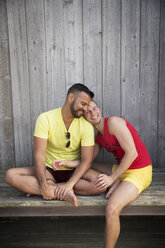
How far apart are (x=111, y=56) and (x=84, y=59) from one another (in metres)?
0.30

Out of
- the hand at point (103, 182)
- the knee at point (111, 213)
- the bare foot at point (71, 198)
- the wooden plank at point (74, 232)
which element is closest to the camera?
the knee at point (111, 213)

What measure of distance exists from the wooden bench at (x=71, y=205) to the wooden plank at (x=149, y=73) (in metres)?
0.77

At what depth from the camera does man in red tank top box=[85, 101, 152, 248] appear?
1.96 meters

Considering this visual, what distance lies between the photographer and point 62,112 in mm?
2383

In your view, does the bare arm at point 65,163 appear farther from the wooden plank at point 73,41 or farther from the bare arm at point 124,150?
the wooden plank at point 73,41

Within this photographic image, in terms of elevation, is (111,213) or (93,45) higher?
(93,45)

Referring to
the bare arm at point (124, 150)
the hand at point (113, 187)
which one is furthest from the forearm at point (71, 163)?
the hand at point (113, 187)

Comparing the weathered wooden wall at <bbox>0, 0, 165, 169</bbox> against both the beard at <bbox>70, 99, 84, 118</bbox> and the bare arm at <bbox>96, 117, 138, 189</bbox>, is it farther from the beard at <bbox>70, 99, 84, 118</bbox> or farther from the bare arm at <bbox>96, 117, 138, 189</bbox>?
the bare arm at <bbox>96, 117, 138, 189</bbox>

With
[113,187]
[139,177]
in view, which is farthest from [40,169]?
[139,177]

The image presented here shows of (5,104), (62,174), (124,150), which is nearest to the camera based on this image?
(124,150)

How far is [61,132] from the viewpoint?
2.35 m

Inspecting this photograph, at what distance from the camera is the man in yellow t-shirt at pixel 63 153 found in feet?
7.18

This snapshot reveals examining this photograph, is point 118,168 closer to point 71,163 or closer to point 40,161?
point 71,163

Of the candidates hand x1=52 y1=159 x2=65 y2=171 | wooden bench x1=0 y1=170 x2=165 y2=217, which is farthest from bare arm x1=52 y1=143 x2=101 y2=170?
wooden bench x1=0 y1=170 x2=165 y2=217
